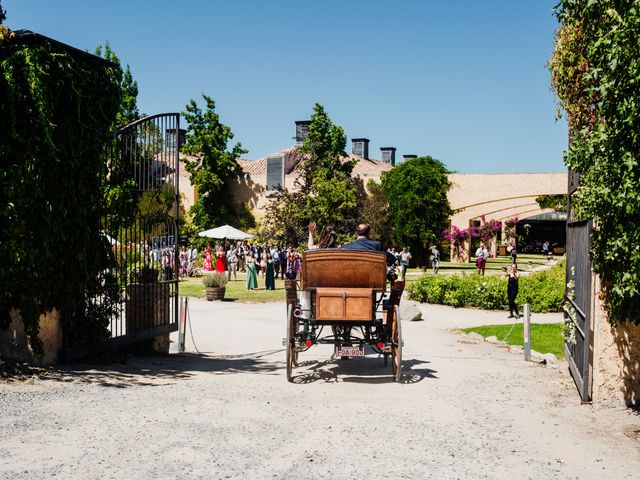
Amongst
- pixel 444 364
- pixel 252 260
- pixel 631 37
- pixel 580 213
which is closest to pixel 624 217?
pixel 580 213

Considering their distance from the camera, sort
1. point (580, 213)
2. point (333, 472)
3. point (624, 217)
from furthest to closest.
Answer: point (580, 213), point (624, 217), point (333, 472)

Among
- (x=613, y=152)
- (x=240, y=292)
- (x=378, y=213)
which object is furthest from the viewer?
(x=378, y=213)

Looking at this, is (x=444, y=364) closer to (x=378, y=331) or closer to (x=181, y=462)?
(x=378, y=331)

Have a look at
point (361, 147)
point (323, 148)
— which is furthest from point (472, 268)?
point (361, 147)

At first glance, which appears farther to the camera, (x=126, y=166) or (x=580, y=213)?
(x=126, y=166)

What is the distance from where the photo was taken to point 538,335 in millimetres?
14992

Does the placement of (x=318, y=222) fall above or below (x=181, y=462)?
above

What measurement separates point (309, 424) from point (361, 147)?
65.3 meters

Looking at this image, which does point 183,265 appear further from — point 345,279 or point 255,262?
point 345,279

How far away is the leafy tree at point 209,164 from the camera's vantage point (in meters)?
46.1

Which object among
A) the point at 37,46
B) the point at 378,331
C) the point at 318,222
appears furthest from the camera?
the point at 318,222

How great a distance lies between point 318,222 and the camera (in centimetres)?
3828

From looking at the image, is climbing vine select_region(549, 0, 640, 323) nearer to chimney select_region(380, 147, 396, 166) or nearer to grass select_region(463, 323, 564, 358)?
grass select_region(463, 323, 564, 358)

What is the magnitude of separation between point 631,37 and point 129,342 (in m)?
7.67
